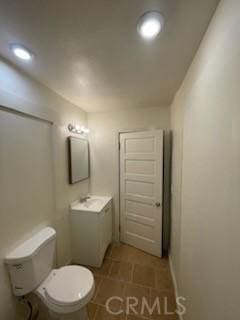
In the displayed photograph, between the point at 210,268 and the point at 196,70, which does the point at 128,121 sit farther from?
the point at 210,268

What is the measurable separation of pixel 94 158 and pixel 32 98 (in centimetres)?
146

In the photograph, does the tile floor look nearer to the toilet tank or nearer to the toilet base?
the toilet base

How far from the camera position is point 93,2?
0.78 meters

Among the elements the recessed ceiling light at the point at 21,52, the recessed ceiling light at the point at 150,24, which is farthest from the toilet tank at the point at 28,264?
the recessed ceiling light at the point at 150,24

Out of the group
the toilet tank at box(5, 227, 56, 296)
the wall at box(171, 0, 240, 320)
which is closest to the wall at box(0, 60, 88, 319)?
the toilet tank at box(5, 227, 56, 296)

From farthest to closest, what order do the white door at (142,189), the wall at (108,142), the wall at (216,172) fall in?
the wall at (108,142)
the white door at (142,189)
the wall at (216,172)

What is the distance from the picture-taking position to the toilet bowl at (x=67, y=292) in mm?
1224

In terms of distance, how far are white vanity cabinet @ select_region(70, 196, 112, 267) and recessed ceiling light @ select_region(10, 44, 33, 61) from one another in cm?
178

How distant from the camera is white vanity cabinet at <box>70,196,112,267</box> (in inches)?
84.7

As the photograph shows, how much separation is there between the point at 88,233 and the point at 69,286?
0.81m

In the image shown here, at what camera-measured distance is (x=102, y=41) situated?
1.06m

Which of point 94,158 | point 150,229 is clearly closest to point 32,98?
point 94,158

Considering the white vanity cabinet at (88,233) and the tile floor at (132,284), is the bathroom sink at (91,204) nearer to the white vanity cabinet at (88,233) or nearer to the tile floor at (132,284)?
the white vanity cabinet at (88,233)

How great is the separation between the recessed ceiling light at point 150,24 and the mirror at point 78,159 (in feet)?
5.02
